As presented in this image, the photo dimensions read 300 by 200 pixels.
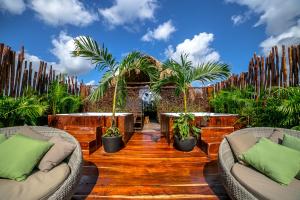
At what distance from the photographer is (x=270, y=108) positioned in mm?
3367

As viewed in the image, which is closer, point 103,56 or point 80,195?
point 80,195

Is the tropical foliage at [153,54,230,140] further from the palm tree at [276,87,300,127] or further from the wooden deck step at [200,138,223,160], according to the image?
the palm tree at [276,87,300,127]

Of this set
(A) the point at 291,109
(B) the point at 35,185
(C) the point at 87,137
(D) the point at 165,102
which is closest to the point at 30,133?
(B) the point at 35,185

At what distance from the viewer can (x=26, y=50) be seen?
15.6ft

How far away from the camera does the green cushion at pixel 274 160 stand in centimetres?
164

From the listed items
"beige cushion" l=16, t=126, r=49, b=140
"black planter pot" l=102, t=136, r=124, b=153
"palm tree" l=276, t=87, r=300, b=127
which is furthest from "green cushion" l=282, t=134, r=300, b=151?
"black planter pot" l=102, t=136, r=124, b=153

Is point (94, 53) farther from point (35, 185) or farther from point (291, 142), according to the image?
point (291, 142)

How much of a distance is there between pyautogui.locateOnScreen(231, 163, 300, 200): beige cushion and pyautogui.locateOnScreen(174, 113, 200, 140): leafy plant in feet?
6.99

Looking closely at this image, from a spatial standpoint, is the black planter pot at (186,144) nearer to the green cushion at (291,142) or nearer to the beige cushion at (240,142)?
the beige cushion at (240,142)

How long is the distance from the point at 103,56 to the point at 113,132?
1596 mm

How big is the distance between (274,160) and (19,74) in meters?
5.09

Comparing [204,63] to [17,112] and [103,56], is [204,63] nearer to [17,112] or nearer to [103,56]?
[103,56]

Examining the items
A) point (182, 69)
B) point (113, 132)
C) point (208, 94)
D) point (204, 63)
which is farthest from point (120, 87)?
point (208, 94)

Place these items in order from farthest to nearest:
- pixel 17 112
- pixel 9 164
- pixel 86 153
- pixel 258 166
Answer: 1. pixel 86 153
2. pixel 17 112
3. pixel 258 166
4. pixel 9 164
